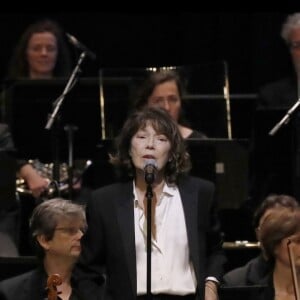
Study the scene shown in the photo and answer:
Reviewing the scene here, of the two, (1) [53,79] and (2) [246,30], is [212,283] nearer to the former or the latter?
(1) [53,79]

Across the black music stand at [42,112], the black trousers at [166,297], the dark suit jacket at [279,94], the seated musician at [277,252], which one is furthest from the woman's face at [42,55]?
the black trousers at [166,297]

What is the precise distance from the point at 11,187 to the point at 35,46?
49.9 inches

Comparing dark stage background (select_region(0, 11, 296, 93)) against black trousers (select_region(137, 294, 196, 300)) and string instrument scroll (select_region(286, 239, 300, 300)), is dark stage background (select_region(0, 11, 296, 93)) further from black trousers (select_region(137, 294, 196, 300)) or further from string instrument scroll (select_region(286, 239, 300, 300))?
black trousers (select_region(137, 294, 196, 300))

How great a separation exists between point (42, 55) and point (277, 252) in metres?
2.26

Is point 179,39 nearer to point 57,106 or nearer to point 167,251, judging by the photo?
point 57,106

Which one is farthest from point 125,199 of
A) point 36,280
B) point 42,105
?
point 42,105

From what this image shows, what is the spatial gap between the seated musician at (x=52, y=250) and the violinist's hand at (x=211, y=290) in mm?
529

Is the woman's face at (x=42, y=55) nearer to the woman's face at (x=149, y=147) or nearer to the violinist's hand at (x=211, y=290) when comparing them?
the woman's face at (x=149, y=147)

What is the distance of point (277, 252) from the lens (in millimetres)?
5293

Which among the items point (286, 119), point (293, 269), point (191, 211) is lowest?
point (293, 269)

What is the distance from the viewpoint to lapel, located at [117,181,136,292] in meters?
5.21

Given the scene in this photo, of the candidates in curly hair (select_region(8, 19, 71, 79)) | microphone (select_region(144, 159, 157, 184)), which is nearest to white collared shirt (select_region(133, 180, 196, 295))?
microphone (select_region(144, 159, 157, 184))

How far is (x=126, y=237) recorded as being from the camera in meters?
5.25

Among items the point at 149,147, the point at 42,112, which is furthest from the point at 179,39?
the point at 149,147
